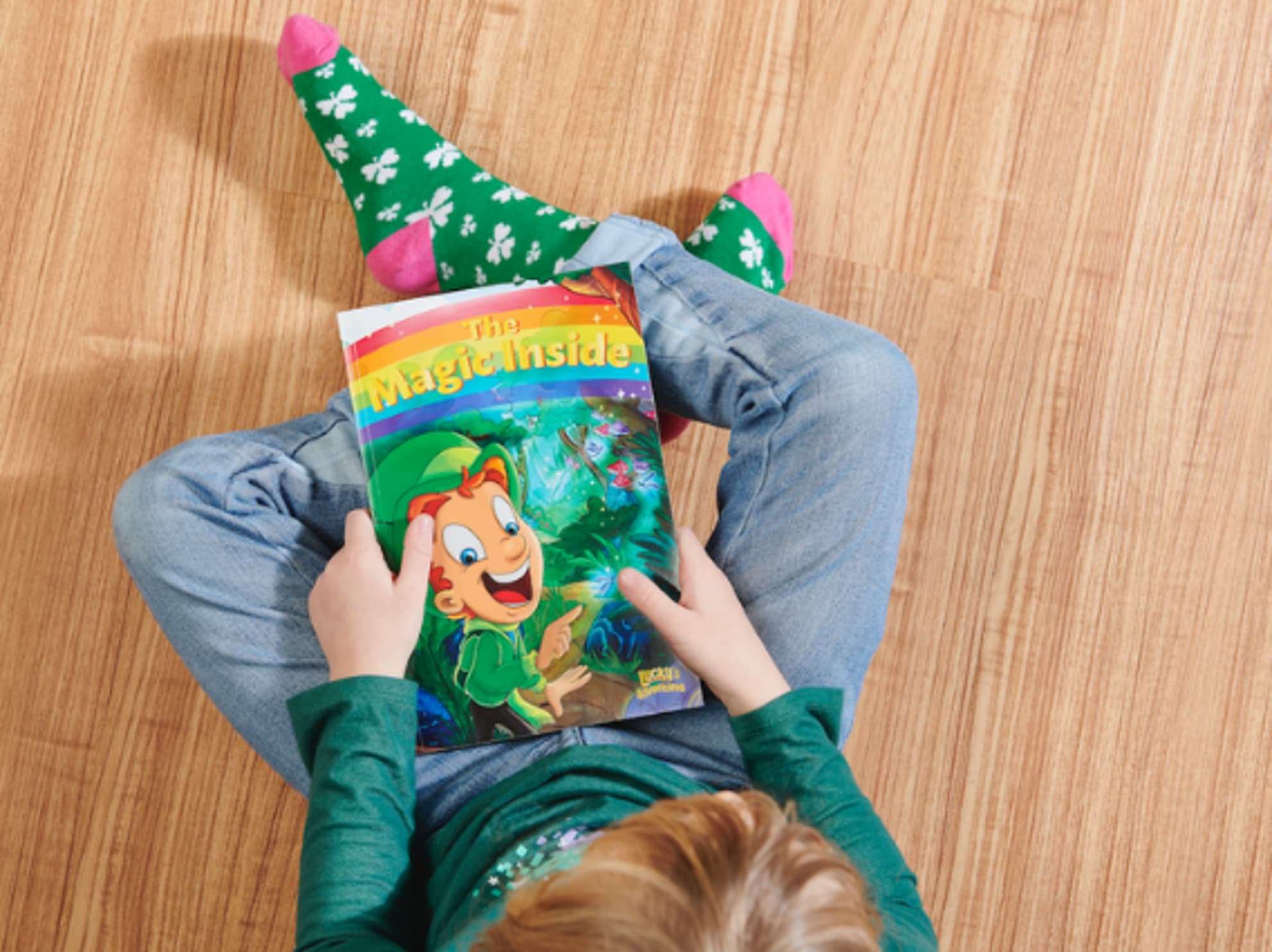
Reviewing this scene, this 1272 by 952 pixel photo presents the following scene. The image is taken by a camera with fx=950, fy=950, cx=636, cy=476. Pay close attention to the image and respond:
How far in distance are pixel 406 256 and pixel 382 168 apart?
2.7 inches

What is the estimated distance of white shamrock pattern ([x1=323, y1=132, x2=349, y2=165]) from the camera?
27.6 inches

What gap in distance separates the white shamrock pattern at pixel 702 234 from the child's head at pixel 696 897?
1.51 ft

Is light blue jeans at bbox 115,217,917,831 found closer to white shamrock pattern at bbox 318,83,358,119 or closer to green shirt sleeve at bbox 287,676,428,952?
green shirt sleeve at bbox 287,676,428,952

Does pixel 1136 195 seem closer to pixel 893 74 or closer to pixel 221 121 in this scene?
pixel 893 74

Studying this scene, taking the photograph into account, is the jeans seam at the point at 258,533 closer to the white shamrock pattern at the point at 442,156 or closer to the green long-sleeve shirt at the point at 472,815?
the green long-sleeve shirt at the point at 472,815

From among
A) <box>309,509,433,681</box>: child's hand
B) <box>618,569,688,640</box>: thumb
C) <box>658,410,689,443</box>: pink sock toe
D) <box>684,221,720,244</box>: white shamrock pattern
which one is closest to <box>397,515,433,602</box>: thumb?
<box>309,509,433,681</box>: child's hand

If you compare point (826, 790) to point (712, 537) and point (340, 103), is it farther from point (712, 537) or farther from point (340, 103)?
point (340, 103)

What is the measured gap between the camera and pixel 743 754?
0.52 meters

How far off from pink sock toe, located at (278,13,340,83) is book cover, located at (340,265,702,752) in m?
0.26

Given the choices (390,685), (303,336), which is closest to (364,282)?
(303,336)

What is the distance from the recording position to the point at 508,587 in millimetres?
547

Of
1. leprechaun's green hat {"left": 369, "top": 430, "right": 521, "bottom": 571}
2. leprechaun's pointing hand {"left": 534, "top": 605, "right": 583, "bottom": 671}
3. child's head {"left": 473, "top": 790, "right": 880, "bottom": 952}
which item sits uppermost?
leprechaun's green hat {"left": 369, "top": 430, "right": 521, "bottom": 571}

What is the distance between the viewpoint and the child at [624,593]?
486mm

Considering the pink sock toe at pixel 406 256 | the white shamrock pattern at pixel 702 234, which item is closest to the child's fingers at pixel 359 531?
the pink sock toe at pixel 406 256
